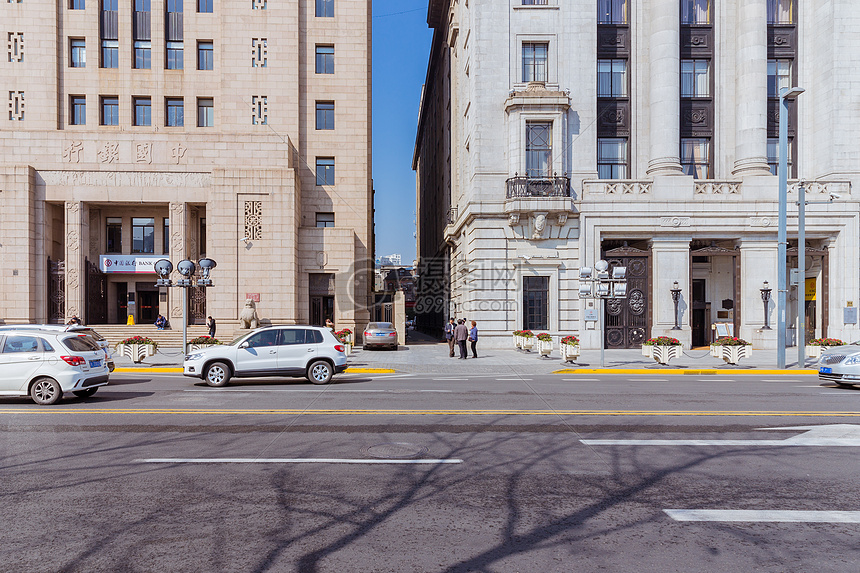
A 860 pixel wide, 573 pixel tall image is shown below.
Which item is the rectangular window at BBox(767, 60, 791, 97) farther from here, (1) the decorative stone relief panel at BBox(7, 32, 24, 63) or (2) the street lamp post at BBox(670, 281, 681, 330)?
(1) the decorative stone relief panel at BBox(7, 32, 24, 63)

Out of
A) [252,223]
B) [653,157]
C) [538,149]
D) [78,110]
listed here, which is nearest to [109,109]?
[78,110]

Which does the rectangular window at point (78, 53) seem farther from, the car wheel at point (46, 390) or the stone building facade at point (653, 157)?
the car wheel at point (46, 390)

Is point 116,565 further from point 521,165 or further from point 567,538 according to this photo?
point 521,165

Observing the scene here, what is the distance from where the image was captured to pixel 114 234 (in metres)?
35.1

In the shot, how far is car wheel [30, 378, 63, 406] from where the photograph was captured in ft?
37.0

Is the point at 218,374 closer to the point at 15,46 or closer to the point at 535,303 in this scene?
the point at 535,303

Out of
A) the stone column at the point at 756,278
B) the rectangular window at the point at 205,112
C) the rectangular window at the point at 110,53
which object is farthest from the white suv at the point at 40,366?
the rectangular window at the point at 110,53

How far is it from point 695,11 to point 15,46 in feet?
136

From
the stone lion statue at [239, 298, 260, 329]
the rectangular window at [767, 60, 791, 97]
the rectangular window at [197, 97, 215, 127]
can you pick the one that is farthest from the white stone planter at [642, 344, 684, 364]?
the rectangular window at [197, 97, 215, 127]

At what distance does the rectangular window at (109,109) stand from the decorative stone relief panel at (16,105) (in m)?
4.72

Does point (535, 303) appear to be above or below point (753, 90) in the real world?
below

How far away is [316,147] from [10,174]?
1720 cm

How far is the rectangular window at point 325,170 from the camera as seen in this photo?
36.2 metres

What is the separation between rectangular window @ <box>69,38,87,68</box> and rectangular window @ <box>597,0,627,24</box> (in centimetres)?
3253
